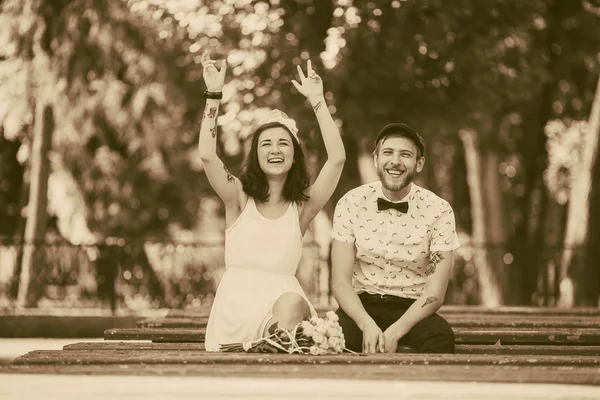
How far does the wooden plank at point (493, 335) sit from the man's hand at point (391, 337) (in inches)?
46.4

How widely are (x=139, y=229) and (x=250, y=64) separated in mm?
9185

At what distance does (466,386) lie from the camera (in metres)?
4.25

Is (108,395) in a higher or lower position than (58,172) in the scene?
lower

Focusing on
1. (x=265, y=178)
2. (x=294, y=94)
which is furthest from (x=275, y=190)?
(x=294, y=94)

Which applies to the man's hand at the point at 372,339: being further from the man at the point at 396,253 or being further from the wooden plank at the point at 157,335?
the wooden plank at the point at 157,335

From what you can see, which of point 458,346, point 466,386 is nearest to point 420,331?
point 458,346

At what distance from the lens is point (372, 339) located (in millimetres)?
5602

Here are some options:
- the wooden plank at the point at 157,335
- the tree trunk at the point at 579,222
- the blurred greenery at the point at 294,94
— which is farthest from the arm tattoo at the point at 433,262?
the tree trunk at the point at 579,222

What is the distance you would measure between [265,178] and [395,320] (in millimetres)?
1113

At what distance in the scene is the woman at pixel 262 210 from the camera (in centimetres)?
568

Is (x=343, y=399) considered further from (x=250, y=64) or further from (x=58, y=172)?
(x=58, y=172)

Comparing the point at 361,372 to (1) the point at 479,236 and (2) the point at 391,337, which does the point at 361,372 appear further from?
(1) the point at 479,236

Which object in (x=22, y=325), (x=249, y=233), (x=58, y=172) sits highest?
(x=58, y=172)

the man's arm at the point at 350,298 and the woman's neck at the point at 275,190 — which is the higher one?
the woman's neck at the point at 275,190
